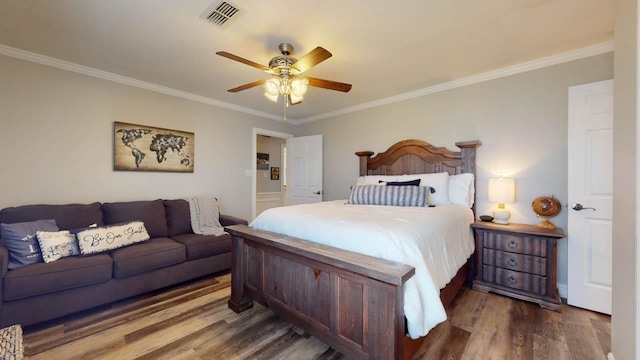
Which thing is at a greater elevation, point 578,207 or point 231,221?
point 578,207

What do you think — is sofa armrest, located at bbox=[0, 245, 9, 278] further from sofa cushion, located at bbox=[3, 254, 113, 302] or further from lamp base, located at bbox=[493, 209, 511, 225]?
lamp base, located at bbox=[493, 209, 511, 225]

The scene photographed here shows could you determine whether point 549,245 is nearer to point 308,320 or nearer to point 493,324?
point 493,324

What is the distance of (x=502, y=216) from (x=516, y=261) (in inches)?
18.9

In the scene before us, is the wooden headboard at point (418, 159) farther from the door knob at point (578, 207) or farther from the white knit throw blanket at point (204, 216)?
the white knit throw blanket at point (204, 216)

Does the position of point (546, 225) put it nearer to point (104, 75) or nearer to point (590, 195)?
point (590, 195)

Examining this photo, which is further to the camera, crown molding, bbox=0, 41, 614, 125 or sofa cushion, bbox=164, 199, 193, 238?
sofa cushion, bbox=164, 199, 193, 238

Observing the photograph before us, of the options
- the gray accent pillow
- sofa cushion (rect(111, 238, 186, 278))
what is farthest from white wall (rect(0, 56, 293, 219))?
sofa cushion (rect(111, 238, 186, 278))

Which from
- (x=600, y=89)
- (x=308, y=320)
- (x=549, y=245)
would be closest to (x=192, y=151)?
(x=308, y=320)

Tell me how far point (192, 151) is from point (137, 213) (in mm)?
1159

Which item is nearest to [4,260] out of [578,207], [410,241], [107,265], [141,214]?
[107,265]

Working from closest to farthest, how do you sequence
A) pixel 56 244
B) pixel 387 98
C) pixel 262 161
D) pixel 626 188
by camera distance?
pixel 626 188, pixel 56 244, pixel 387 98, pixel 262 161

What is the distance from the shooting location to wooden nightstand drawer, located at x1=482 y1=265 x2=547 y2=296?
230cm

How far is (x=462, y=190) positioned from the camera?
292cm

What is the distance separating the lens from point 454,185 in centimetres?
298
